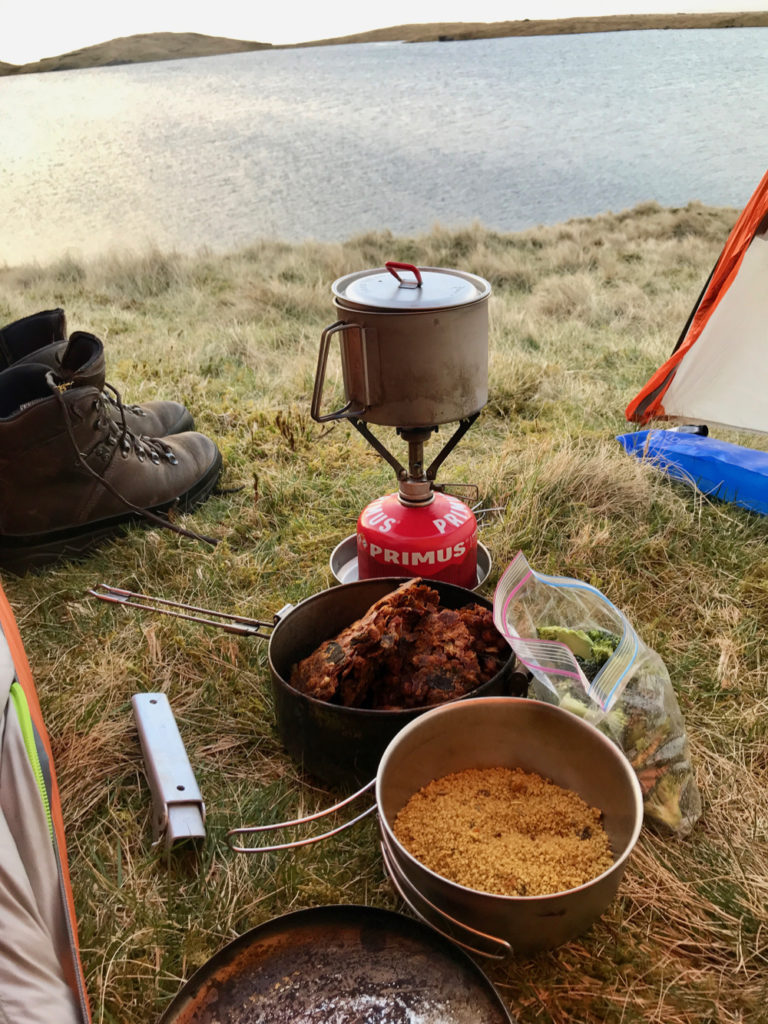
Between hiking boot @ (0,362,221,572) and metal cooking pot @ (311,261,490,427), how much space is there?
34.9 inches

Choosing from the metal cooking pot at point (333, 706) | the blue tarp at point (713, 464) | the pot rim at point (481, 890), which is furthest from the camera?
the blue tarp at point (713, 464)

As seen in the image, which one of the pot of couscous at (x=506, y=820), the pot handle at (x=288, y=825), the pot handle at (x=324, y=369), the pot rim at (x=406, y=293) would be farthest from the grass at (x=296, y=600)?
the pot rim at (x=406, y=293)

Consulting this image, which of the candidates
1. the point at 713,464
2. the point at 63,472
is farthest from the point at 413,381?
the point at 713,464

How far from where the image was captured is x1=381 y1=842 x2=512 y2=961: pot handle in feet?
3.56

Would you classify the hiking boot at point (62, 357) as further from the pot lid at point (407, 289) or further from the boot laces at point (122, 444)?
the pot lid at point (407, 289)

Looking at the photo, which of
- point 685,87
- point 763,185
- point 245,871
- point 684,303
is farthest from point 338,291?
point 685,87

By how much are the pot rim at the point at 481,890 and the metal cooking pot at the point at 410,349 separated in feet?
2.26

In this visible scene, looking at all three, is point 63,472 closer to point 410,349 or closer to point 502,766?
point 410,349

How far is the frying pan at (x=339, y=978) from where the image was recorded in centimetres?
109

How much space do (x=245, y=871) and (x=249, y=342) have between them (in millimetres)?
3795

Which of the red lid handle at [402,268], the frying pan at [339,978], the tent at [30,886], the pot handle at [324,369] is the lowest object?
the frying pan at [339,978]

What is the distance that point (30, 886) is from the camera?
1072 mm

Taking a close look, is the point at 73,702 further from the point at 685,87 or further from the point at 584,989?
the point at 685,87

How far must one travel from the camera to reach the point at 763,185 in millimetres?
2789
